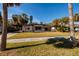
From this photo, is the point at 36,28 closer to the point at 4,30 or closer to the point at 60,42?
the point at 60,42

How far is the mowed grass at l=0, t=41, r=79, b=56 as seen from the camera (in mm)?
7758

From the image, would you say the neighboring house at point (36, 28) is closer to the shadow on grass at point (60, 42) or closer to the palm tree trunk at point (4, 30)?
the shadow on grass at point (60, 42)

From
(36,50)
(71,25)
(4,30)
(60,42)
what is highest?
(71,25)

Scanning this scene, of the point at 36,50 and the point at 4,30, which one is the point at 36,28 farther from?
the point at 4,30

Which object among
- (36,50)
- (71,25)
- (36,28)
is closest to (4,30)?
(36,28)

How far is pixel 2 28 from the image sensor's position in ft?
26.0

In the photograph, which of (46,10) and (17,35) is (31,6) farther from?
(17,35)

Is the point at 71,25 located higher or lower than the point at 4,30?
higher

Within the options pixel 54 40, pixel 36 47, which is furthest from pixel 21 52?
pixel 54 40

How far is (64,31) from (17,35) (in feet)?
5.06

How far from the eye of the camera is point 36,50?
7.90 metres

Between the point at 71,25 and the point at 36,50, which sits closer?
the point at 36,50

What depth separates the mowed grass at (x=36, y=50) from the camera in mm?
7758

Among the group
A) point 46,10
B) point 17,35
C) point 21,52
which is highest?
point 46,10
